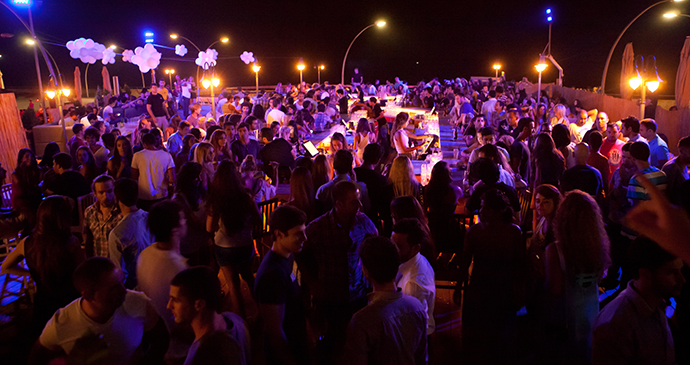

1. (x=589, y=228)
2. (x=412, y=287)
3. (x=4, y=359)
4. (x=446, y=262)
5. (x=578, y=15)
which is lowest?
(x=4, y=359)

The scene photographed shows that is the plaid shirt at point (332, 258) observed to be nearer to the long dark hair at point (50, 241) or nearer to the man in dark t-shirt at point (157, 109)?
the long dark hair at point (50, 241)

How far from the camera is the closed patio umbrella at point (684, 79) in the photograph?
11.3m

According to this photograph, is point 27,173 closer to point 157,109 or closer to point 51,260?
point 51,260

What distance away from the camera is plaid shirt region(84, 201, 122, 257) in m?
3.47

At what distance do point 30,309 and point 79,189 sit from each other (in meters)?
1.24

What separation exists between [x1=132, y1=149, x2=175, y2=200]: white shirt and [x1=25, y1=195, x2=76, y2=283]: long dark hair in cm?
215

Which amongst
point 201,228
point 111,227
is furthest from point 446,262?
point 111,227

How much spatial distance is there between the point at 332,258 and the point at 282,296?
618 millimetres

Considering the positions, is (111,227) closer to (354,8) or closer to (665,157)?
(665,157)

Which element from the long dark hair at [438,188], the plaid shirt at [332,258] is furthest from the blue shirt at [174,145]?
the plaid shirt at [332,258]

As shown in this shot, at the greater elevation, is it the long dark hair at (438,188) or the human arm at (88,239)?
the long dark hair at (438,188)

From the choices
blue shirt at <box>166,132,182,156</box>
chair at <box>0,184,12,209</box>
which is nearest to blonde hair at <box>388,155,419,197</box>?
blue shirt at <box>166,132,182,156</box>

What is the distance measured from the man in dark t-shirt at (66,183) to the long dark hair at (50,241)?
6.49 feet

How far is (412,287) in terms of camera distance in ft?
8.09
